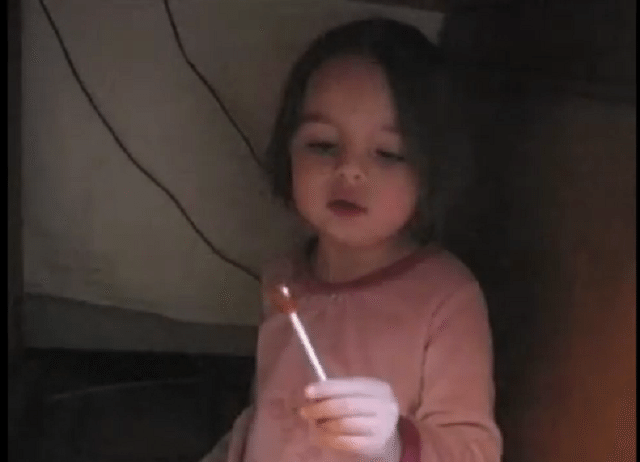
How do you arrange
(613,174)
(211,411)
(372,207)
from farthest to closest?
(211,411) < (372,207) < (613,174)

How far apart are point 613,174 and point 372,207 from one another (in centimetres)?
18

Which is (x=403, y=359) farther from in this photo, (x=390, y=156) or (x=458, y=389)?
(x=390, y=156)

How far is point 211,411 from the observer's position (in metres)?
0.74

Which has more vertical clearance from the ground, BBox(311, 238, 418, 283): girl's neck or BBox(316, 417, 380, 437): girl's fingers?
BBox(311, 238, 418, 283): girl's neck

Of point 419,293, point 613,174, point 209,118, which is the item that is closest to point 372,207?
point 419,293

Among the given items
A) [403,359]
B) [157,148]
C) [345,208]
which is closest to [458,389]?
[403,359]

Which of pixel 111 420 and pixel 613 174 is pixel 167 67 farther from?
pixel 613 174

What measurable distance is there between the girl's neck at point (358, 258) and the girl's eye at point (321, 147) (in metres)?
0.08

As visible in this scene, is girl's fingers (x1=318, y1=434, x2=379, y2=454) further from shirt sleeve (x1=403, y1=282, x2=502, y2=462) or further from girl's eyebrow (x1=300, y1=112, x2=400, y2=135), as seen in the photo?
girl's eyebrow (x1=300, y1=112, x2=400, y2=135)

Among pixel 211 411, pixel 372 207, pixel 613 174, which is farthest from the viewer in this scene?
pixel 211 411

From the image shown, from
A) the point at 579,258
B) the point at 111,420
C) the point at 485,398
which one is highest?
the point at 579,258

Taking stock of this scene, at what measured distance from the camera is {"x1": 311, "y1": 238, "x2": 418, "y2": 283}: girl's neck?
0.66 metres

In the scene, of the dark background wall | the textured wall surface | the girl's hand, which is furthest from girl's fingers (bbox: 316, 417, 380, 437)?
the textured wall surface

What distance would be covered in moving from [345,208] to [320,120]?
0.23 ft
